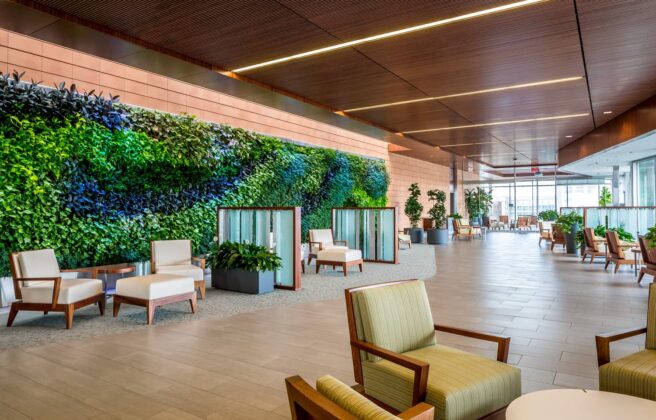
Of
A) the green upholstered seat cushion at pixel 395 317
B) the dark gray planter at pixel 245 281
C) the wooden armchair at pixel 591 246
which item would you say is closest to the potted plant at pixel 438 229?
the wooden armchair at pixel 591 246

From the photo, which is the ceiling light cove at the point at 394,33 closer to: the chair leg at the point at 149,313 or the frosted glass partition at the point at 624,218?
the chair leg at the point at 149,313

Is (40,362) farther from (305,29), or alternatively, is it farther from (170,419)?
(305,29)

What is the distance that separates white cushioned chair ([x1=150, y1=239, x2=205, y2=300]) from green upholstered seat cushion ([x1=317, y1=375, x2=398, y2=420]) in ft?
18.8

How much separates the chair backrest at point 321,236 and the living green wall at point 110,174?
1.55 m

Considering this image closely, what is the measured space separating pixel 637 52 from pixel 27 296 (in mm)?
8397

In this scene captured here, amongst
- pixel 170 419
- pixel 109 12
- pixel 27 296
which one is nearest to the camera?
pixel 170 419

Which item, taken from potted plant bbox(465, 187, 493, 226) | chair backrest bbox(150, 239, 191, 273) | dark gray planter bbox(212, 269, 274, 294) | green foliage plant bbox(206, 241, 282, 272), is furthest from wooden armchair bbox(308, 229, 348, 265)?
potted plant bbox(465, 187, 493, 226)

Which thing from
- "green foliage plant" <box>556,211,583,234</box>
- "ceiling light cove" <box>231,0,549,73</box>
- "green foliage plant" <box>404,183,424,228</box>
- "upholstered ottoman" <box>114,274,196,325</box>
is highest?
"ceiling light cove" <box>231,0,549,73</box>

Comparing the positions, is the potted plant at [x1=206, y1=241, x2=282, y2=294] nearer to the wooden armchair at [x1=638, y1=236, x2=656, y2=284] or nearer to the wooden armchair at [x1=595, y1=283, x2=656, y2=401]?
the wooden armchair at [x1=595, y1=283, x2=656, y2=401]

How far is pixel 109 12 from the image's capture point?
457 cm

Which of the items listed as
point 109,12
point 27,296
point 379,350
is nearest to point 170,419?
point 379,350

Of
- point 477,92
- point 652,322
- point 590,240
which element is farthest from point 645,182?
point 652,322

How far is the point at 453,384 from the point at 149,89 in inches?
332

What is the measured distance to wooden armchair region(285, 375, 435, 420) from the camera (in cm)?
116
